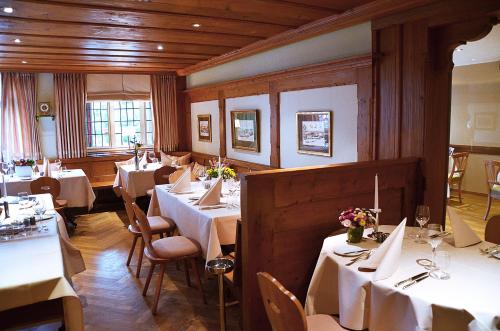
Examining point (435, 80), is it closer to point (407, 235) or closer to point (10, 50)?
point (407, 235)

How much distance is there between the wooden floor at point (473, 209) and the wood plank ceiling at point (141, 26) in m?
3.70

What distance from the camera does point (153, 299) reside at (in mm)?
3619

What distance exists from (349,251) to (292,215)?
544 mm

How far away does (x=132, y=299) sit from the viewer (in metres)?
3.65

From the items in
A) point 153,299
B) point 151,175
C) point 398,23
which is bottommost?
point 153,299

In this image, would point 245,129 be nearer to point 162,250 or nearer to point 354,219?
point 162,250

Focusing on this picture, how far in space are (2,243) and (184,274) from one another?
1.89 m

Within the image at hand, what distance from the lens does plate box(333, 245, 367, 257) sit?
2.32 metres

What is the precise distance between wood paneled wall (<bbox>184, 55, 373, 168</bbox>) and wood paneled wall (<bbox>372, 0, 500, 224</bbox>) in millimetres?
121

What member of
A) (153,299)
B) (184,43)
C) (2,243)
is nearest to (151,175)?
(184,43)

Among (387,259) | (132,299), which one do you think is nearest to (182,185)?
(132,299)

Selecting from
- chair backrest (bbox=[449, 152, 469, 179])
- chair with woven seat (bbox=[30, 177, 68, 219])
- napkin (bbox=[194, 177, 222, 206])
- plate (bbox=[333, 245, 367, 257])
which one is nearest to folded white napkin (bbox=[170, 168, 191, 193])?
napkin (bbox=[194, 177, 222, 206])

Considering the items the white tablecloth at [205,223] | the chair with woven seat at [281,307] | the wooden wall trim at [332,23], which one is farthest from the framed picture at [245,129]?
the chair with woven seat at [281,307]

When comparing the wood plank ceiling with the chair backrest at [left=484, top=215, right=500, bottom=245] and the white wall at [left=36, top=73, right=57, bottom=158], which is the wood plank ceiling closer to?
the white wall at [left=36, top=73, right=57, bottom=158]
